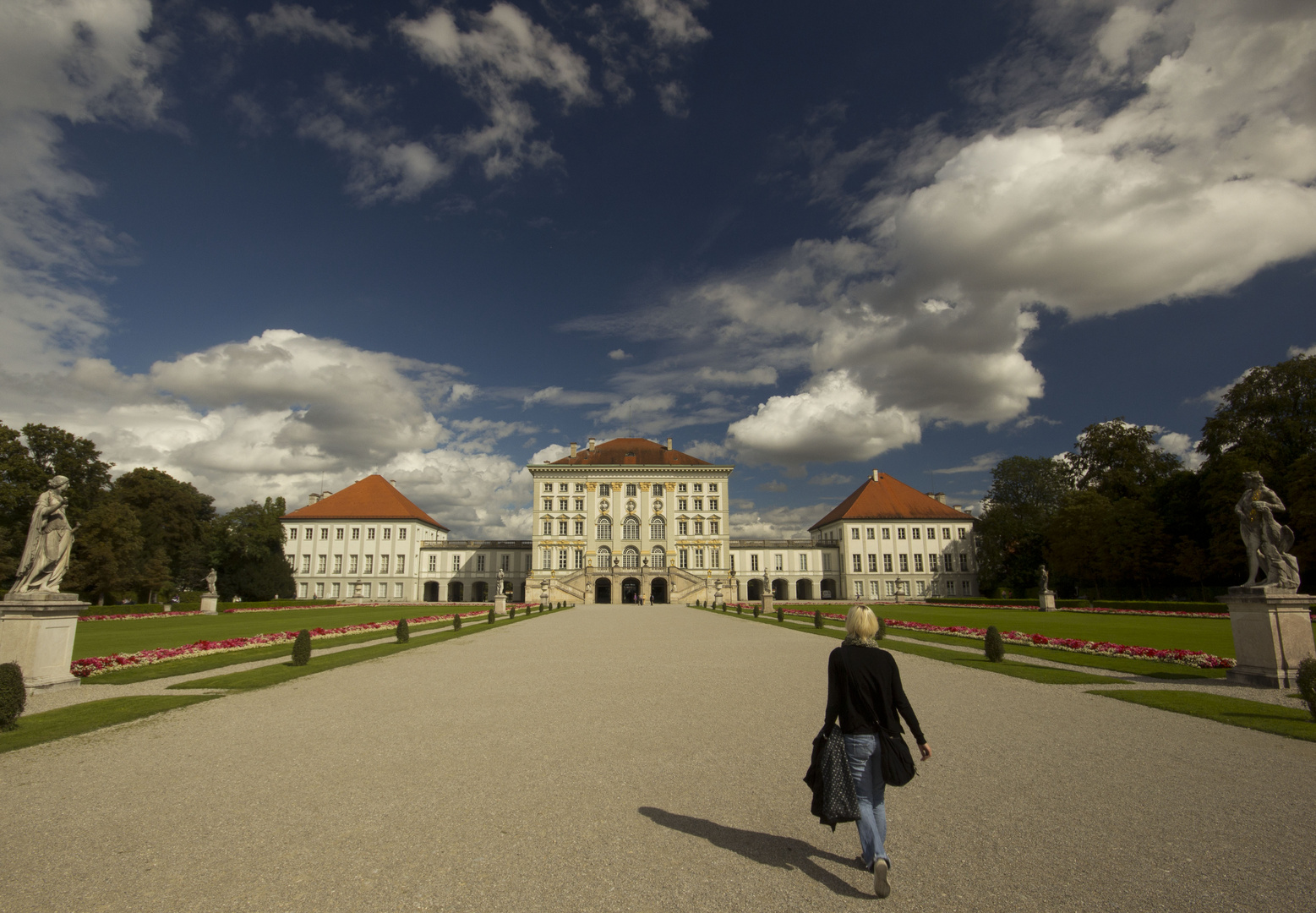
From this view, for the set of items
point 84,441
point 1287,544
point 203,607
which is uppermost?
point 84,441

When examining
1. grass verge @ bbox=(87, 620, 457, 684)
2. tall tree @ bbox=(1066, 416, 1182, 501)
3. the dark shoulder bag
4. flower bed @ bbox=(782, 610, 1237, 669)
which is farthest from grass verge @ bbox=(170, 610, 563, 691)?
tall tree @ bbox=(1066, 416, 1182, 501)

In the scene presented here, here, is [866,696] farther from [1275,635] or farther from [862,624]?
[1275,635]

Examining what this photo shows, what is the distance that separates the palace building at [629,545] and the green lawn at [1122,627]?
126 feet

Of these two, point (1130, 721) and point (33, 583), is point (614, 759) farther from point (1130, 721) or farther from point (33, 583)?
point (33, 583)

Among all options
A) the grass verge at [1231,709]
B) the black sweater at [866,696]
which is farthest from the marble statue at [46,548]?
the grass verge at [1231,709]

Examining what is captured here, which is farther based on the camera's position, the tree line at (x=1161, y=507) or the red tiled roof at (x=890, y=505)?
the red tiled roof at (x=890, y=505)

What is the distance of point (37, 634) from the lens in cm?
1146

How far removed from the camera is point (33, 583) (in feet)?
37.8

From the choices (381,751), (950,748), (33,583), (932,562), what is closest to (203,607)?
(33,583)

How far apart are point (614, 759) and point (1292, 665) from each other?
38.3 feet

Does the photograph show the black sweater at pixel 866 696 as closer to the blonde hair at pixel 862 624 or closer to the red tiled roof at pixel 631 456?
→ the blonde hair at pixel 862 624

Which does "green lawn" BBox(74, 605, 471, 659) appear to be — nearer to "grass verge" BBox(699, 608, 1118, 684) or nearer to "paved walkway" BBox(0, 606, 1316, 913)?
"paved walkway" BBox(0, 606, 1316, 913)

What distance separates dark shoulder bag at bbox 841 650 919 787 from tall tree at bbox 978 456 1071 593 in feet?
195

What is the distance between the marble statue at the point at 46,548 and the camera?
11484mm
